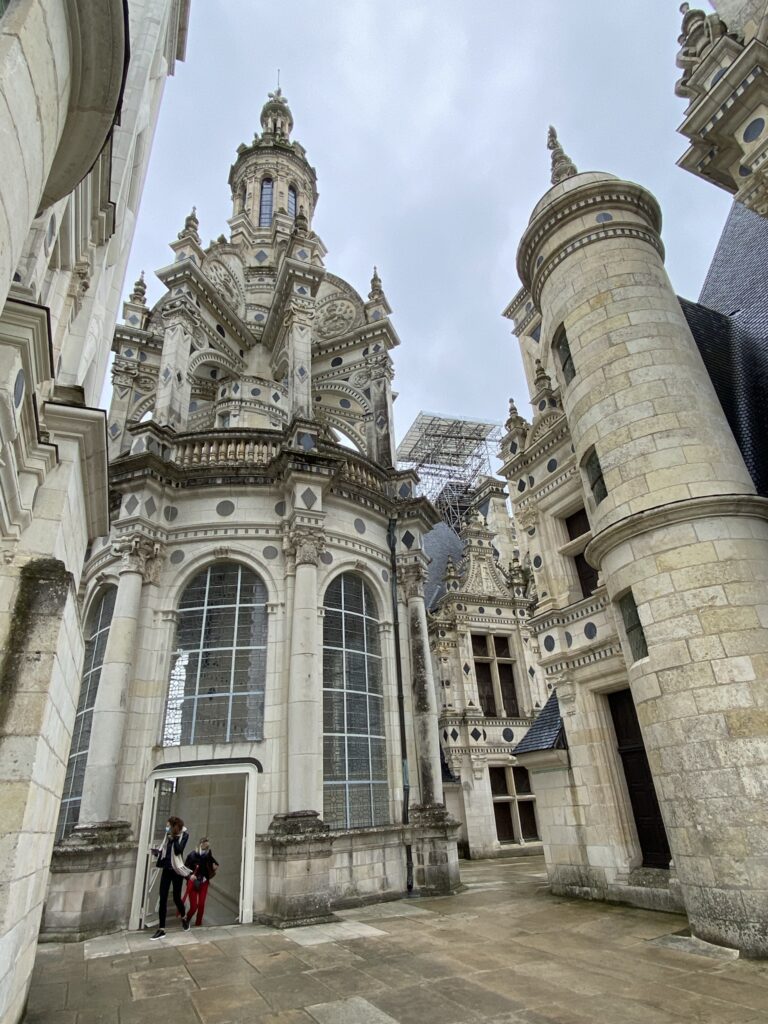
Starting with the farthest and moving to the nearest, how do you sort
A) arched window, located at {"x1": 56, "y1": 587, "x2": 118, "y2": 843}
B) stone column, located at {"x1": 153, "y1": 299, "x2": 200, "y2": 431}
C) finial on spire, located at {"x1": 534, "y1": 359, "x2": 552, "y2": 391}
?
stone column, located at {"x1": 153, "y1": 299, "x2": 200, "y2": 431} < finial on spire, located at {"x1": 534, "y1": 359, "x2": 552, "y2": 391} < arched window, located at {"x1": 56, "y1": 587, "x2": 118, "y2": 843}

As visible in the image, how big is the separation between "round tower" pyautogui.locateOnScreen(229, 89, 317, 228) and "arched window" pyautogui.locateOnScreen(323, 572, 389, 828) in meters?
16.4

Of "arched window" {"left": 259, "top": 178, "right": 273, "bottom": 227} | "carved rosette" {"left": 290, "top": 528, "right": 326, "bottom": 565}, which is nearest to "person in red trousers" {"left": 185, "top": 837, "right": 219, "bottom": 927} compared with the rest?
"carved rosette" {"left": 290, "top": 528, "right": 326, "bottom": 565}

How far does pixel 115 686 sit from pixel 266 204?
1940 centimetres

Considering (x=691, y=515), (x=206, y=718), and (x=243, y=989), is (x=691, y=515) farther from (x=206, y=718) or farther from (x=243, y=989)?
(x=206, y=718)

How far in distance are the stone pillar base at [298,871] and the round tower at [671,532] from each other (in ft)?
16.9

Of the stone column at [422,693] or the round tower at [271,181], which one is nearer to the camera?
the stone column at [422,693]

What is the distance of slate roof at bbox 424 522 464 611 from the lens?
28031mm

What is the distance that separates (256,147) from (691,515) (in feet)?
75.9

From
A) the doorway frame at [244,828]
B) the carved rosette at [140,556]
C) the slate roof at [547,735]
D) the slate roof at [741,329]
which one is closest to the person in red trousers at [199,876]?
the doorway frame at [244,828]

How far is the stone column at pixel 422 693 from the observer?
1175cm

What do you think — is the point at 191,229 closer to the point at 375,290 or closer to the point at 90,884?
the point at 375,290

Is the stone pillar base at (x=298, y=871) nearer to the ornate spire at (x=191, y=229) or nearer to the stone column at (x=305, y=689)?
the stone column at (x=305, y=689)

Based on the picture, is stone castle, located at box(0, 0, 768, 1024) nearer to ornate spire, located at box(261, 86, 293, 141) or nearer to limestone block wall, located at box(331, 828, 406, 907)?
limestone block wall, located at box(331, 828, 406, 907)

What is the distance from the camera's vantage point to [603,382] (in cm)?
917
